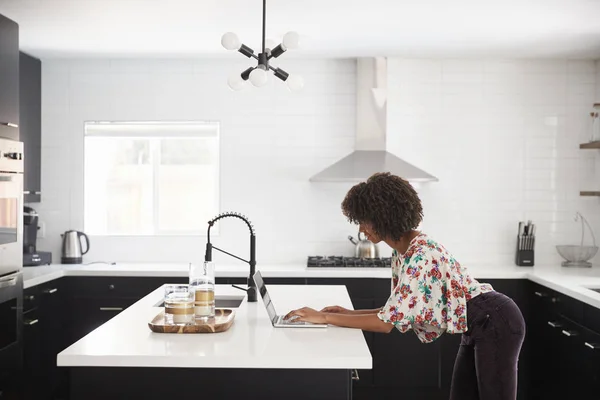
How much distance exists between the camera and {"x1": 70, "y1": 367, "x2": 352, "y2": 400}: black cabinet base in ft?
7.11

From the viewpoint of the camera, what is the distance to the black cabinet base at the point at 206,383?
2166 mm

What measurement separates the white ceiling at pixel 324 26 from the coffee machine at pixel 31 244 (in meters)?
1.22

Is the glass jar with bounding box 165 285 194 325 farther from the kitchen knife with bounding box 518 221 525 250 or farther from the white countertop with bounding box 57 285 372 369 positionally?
the kitchen knife with bounding box 518 221 525 250

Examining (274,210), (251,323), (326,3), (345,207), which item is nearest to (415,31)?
(326,3)

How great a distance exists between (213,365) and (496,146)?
12.0 ft

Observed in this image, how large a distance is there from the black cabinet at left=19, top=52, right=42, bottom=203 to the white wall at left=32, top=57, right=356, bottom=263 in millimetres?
202

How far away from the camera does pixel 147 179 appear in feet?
20.1

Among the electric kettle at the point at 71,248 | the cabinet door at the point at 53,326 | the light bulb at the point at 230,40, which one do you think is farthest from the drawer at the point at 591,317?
the electric kettle at the point at 71,248

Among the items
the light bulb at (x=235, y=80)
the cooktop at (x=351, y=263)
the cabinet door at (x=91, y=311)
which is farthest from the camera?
the cooktop at (x=351, y=263)

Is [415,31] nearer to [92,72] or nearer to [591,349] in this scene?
[591,349]

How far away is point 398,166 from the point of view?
188 inches

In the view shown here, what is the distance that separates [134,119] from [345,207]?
3.13m

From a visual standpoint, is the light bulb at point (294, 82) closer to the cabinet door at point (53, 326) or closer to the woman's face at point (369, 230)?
the woman's face at point (369, 230)

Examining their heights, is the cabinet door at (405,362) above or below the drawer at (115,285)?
below
